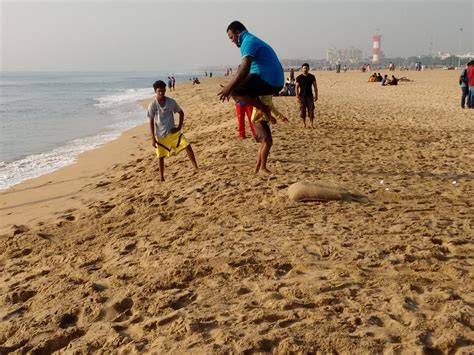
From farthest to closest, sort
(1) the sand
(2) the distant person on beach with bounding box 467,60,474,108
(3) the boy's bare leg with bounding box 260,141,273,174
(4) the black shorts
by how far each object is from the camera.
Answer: (2) the distant person on beach with bounding box 467,60,474,108
(3) the boy's bare leg with bounding box 260,141,273,174
(4) the black shorts
(1) the sand

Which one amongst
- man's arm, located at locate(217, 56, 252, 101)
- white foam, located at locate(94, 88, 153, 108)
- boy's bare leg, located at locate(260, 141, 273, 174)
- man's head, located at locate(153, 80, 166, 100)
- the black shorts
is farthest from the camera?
white foam, located at locate(94, 88, 153, 108)

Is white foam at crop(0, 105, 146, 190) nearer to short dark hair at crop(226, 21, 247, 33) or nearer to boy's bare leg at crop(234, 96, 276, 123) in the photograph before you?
boy's bare leg at crop(234, 96, 276, 123)

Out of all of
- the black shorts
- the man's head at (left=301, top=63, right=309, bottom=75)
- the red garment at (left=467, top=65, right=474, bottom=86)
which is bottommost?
the red garment at (left=467, top=65, right=474, bottom=86)

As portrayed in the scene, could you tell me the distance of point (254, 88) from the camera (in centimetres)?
494

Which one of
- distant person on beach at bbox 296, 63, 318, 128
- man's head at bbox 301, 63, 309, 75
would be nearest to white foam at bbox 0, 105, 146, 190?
distant person on beach at bbox 296, 63, 318, 128

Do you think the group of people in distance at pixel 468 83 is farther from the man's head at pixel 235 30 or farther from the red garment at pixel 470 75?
the man's head at pixel 235 30

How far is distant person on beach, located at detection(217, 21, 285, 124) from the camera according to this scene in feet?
15.6

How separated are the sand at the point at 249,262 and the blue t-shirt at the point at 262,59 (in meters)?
1.28

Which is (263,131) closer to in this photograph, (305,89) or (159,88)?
(159,88)

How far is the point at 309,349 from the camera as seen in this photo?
90.0 inches

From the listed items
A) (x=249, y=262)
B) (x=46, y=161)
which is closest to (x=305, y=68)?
(x=46, y=161)

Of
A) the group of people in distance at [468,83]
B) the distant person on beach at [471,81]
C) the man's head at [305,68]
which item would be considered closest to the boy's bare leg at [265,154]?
the man's head at [305,68]

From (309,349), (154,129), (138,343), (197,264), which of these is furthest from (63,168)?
(309,349)

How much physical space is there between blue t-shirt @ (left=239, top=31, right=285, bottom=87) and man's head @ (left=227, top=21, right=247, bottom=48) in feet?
0.35
